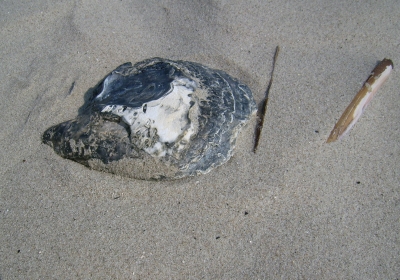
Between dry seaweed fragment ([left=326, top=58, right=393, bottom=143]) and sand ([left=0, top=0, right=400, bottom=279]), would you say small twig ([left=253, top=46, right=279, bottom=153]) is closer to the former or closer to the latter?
sand ([left=0, top=0, right=400, bottom=279])

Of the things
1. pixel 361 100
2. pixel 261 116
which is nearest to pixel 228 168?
pixel 261 116

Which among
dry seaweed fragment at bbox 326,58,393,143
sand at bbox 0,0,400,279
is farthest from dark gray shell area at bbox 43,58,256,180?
dry seaweed fragment at bbox 326,58,393,143

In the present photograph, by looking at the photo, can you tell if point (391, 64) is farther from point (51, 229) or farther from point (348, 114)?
point (51, 229)

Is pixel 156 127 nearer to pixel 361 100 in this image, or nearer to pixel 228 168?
pixel 228 168

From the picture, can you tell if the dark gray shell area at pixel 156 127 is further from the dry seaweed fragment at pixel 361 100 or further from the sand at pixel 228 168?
the dry seaweed fragment at pixel 361 100

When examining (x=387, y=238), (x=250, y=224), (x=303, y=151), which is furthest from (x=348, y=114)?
(x=250, y=224)

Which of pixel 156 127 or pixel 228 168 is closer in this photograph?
pixel 156 127
